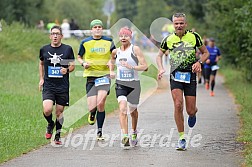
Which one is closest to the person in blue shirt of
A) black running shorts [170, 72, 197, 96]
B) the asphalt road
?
the asphalt road

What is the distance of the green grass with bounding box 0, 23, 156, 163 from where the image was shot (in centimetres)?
1256

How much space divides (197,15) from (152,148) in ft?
111

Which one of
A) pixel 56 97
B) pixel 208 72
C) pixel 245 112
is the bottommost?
pixel 245 112

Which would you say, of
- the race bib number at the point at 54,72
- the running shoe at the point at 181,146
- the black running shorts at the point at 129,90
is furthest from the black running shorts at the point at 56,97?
the running shoe at the point at 181,146

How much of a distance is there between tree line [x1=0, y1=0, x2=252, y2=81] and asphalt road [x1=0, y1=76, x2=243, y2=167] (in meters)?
4.85

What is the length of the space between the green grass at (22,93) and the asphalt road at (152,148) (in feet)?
1.77

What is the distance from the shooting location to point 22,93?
20562 millimetres

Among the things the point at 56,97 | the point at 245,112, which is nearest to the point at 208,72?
the point at 245,112

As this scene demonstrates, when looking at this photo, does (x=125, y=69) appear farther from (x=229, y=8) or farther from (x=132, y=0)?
(x=132, y=0)

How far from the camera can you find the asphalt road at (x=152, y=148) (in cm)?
1053

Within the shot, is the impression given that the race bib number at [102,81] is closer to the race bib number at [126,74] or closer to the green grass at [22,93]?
the race bib number at [126,74]

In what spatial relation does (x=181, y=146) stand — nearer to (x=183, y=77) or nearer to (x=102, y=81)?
(x=183, y=77)

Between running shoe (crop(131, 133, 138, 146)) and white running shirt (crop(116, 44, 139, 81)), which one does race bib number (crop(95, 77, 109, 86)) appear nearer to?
white running shirt (crop(116, 44, 139, 81))

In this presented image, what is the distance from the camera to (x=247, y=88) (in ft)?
82.1
